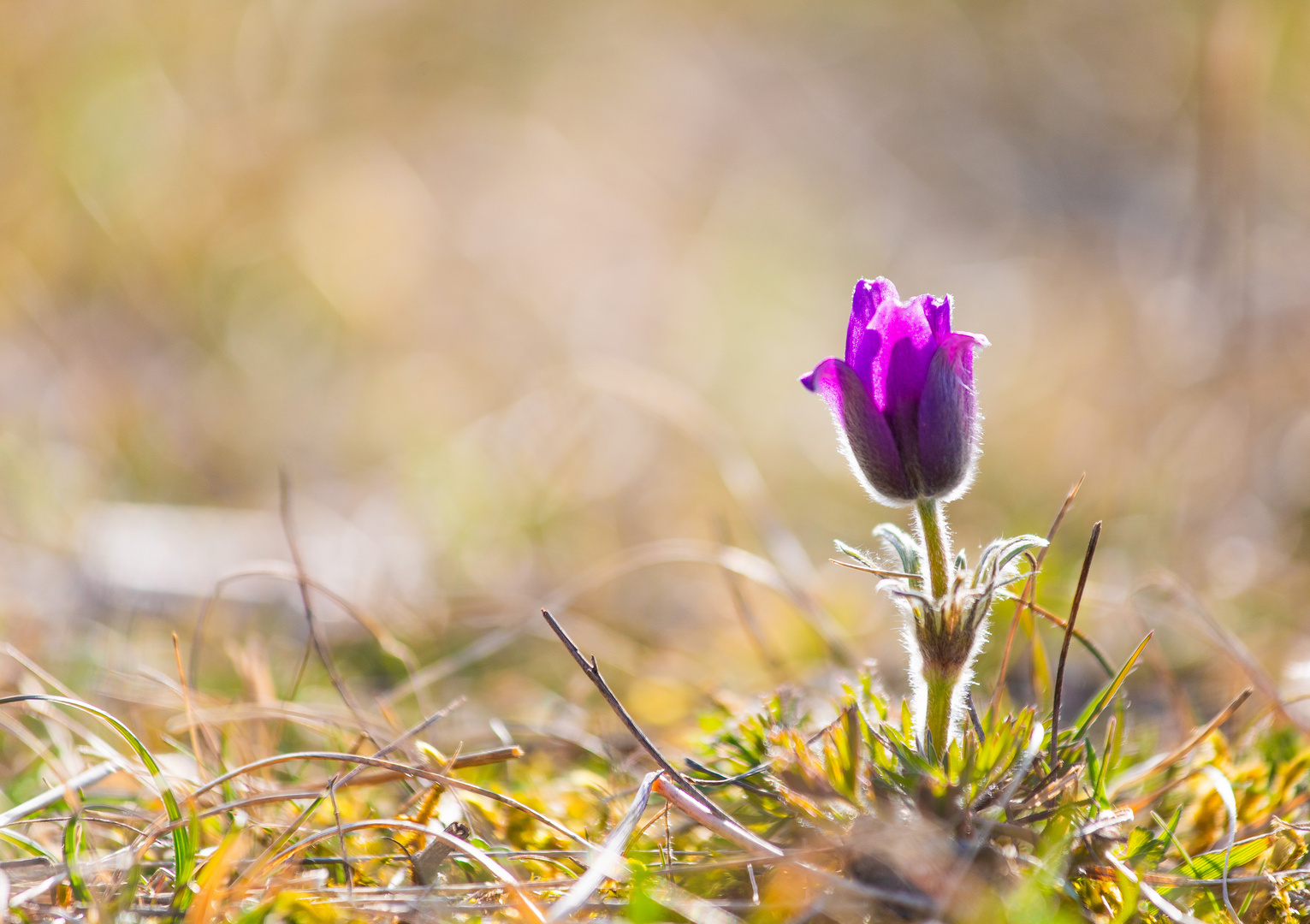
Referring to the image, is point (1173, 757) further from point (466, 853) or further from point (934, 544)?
point (466, 853)

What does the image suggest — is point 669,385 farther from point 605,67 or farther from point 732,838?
point 605,67

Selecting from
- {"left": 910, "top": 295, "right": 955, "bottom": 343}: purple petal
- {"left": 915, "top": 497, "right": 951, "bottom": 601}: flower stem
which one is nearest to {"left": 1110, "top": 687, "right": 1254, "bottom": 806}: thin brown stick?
{"left": 915, "top": 497, "right": 951, "bottom": 601}: flower stem

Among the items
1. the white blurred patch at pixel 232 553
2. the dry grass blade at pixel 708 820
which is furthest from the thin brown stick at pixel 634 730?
the white blurred patch at pixel 232 553

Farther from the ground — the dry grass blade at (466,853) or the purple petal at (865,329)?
the purple petal at (865,329)

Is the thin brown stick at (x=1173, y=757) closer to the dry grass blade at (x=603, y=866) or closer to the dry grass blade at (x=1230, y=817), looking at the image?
the dry grass blade at (x=1230, y=817)

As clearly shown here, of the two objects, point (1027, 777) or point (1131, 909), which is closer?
point (1131, 909)

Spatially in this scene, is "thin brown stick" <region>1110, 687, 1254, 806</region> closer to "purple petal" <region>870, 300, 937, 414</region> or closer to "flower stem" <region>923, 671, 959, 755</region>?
"flower stem" <region>923, 671, 959, 755</region>

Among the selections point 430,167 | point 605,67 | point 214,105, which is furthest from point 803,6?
point 214,105
